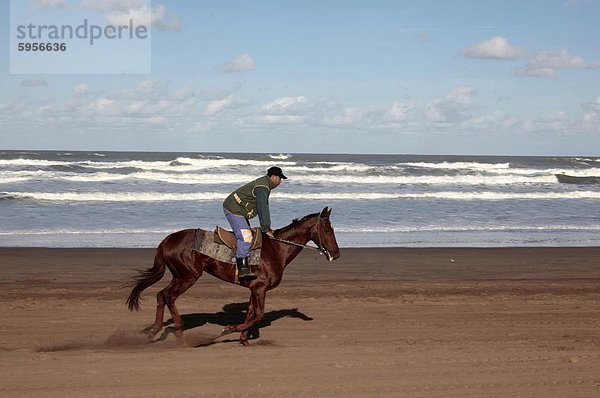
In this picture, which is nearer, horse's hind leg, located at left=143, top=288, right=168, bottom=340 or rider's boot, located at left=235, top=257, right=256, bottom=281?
rider's boot, located at left=235, top=257, right=256, bottom=281

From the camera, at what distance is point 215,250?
942 cm

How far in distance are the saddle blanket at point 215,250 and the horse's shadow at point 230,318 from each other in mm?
1238

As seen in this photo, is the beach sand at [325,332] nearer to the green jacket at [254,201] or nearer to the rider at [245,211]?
the rider at [245,211]

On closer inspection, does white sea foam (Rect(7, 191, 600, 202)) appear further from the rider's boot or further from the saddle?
the rider's boot

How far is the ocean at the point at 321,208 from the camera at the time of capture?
21188mm

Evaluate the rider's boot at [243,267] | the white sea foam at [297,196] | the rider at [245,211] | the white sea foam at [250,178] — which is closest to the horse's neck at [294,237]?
the rider at [245,211]

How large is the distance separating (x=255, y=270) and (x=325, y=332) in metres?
1.36

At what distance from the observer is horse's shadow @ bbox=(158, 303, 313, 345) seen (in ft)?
34.6

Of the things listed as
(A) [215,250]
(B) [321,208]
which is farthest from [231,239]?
(B) [321,208]

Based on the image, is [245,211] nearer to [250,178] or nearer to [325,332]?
[325,332]

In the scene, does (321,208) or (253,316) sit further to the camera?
(321,208)

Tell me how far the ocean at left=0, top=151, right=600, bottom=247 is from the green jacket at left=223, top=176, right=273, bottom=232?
33.3 feet

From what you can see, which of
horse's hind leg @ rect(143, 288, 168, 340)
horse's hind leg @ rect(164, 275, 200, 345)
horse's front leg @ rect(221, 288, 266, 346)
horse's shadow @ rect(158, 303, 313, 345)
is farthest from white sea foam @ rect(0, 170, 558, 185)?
horse's front leg @ rect(221, 288, 266, 346)

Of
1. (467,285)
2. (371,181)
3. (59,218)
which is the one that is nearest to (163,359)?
(467,285)
